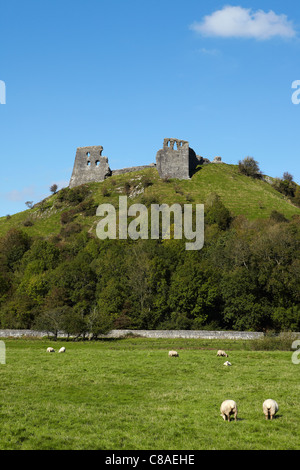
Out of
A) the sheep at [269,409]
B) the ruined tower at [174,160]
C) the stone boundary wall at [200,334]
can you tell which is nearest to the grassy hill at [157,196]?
the ruined tower at [174,160]

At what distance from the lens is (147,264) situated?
71938mm

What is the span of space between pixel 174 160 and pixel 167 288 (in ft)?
217

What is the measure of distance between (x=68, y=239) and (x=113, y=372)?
7684 centimetres

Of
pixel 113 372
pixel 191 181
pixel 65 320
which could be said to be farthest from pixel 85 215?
pixel 113 372

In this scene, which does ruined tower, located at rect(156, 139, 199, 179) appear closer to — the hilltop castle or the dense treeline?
the hilltop castle

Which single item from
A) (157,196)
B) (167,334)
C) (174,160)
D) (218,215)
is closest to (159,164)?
(174,160)

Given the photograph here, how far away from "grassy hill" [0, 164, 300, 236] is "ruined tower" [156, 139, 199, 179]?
2604 mm

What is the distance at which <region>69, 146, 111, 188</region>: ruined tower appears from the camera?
451 ft

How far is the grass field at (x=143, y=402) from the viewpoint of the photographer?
1498 cm

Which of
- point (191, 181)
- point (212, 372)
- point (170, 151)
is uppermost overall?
point (170, 151)

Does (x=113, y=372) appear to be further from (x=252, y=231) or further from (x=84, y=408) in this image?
(x=252, y=231)

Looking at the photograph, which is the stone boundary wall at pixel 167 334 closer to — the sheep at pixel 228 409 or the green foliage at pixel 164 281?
the green foliage at pixel 164 281

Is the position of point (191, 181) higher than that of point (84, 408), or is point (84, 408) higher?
point (191, 181)

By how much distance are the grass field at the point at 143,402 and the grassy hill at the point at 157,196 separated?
75598mm
